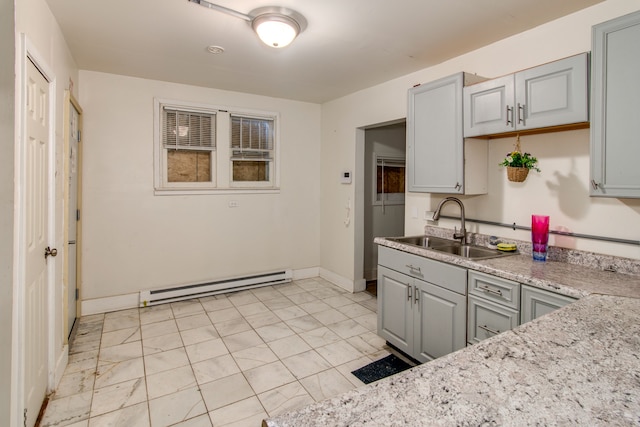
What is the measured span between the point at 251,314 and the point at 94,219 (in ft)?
6.55

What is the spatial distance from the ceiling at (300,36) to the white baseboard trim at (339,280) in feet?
8.30

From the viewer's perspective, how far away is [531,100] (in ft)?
7.10

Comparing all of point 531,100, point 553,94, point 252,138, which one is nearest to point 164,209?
point 252,138

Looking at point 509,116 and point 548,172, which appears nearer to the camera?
point 509,116

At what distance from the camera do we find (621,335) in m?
1.12

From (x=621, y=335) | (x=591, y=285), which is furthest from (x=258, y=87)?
(x=621, y=335)

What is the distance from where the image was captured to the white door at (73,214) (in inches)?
123

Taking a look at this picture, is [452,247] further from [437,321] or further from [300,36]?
[300,36]

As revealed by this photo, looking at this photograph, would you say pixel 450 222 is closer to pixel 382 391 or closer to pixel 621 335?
pixel 621 335

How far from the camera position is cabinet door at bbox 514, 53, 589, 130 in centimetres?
193

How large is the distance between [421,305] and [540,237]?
93cm

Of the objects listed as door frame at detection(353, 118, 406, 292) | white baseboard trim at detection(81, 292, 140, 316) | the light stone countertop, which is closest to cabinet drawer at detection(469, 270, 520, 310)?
the light stone countertop

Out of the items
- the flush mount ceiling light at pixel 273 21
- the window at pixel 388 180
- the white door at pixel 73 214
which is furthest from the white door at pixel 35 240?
the window at pixel 388 180

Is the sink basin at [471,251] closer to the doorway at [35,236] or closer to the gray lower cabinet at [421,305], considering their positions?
the gray lower cabinet at [421,305]
